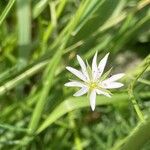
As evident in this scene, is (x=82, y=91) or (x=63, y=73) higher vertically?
(x=63, y=73)

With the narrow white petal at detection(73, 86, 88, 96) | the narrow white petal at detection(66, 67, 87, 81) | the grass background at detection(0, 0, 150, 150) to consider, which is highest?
the grass background at detection(0, 0, 150, 150)

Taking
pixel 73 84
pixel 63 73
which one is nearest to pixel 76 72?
pixel 73 84

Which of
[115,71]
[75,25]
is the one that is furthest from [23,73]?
[115,71]

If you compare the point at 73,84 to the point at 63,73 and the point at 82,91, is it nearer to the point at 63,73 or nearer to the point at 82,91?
the point at 82,91

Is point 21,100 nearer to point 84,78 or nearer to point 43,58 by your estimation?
point 43,58

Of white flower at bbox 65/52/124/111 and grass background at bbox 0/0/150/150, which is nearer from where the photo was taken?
white flower at bbox 65/52/124/111

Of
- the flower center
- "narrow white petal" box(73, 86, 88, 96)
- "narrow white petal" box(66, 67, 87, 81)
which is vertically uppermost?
"narrow white petal" box(66, 67, 87, 81)

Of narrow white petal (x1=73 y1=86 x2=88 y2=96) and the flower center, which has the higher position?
the flower center

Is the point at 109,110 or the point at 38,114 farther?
the point at 109,110
